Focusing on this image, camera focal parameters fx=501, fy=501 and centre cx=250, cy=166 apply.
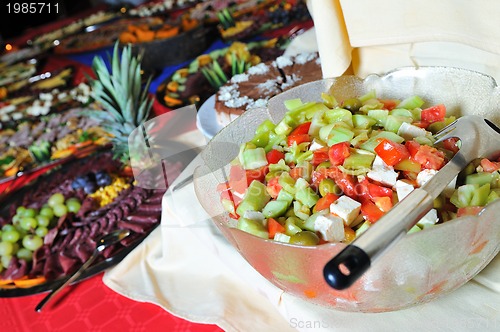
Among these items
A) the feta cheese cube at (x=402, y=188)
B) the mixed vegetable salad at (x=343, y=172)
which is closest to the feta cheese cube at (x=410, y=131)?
the mixed vegetable salad at (x=343, y=172)

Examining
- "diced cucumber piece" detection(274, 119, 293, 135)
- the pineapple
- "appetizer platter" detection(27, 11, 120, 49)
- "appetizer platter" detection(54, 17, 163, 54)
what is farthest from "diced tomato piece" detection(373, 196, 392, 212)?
"appetizer platter" detection(27, 11, 120, 49)

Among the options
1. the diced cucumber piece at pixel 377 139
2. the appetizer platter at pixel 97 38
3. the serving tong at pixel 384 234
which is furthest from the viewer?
the appetizer platter at pixel 97 38

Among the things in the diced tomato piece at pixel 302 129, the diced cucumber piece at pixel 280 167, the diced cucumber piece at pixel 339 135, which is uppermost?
the diced cucumber piece at pixel 339 135

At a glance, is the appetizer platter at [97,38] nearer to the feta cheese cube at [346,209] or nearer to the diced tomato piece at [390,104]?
the diced tomato piece at [390,104]

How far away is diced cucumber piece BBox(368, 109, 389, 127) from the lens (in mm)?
667

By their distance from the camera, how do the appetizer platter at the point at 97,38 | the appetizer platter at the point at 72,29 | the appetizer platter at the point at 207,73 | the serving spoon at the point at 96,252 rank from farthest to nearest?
1. the appetizer platter at the point at 72,29
2. the appetizer platter at the point at 97,38
3. the appetizer platter at the point at 207,73
4. the serving spoon at the point at 96,252

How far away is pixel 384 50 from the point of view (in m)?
0.86

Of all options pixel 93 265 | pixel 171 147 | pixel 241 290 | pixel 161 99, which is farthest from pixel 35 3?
A: pixel 241 290

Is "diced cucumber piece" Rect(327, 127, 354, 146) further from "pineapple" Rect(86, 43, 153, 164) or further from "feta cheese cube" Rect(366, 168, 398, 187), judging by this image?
"pineapple" Rect(86, 43, 153, 164)

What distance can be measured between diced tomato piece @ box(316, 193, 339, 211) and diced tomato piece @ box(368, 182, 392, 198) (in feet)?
0.12

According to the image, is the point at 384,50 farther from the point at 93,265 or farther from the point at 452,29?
the point at 93,265

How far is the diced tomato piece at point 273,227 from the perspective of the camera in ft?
1.79

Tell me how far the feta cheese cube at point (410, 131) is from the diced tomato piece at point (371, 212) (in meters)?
0.13

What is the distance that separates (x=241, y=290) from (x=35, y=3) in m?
3.64
